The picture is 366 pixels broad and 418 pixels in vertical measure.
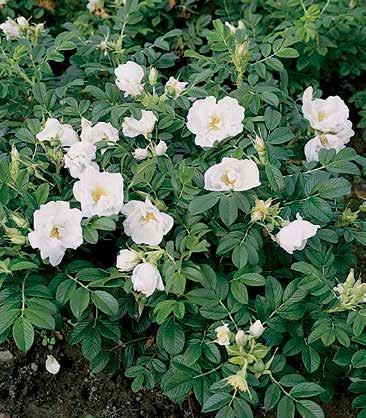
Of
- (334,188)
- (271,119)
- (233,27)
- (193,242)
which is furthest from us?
(233,27)

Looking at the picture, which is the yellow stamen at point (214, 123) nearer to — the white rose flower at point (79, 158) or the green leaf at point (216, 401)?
the white rose flower at point (79, 158)

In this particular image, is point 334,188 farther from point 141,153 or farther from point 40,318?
point 40,318

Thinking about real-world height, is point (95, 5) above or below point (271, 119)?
below

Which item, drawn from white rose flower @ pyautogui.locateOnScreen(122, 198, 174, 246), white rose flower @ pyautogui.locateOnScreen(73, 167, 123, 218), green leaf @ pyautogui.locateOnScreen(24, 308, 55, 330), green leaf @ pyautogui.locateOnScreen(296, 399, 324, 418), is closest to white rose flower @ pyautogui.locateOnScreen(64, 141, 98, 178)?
white rose flower @ pyautogui.locateOnScreen(73, 167, 123, 218)

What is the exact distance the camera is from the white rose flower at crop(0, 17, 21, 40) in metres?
2.88

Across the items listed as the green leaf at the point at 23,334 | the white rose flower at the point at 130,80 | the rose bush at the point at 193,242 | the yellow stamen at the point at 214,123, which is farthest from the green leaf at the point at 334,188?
the green leaf at the point at 23,334

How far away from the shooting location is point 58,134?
223 cm

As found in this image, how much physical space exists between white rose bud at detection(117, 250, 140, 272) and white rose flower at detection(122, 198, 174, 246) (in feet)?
0.22

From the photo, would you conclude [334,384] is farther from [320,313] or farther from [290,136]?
[290,136]

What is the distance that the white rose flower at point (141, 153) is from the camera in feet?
7.24

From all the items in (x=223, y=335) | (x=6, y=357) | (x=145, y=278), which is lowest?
(x=6, y=357)

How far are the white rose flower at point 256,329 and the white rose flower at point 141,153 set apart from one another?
64 cm

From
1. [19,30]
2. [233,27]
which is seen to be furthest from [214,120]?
[19,30]

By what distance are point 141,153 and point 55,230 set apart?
390 millimetres
